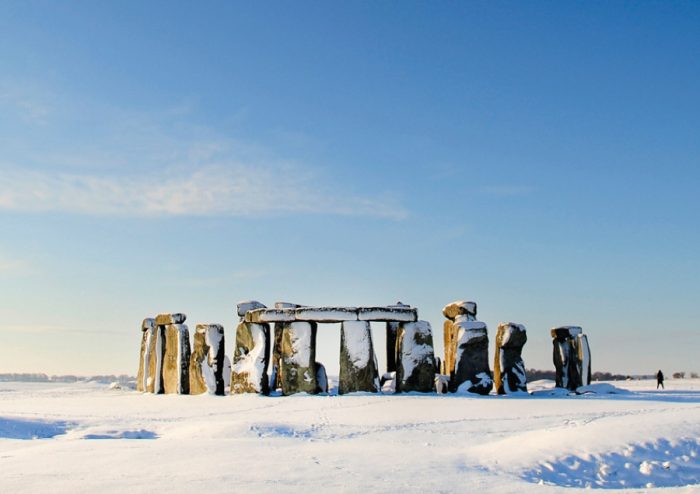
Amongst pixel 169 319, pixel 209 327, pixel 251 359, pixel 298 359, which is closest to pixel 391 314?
pixel 298 359

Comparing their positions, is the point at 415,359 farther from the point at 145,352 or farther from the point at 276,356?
the point at 145,352

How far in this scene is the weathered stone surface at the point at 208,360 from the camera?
1639 cm

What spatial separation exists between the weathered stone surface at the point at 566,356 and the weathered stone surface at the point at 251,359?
27.4ft

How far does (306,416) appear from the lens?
1115 cm

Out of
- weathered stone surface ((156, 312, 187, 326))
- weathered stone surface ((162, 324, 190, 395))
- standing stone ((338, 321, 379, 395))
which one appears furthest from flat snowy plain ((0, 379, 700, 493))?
weathered stone surface ((156, 312, 187, 326))

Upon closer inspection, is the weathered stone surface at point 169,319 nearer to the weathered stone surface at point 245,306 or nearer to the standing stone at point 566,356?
the weathered stone surface at point 245,306

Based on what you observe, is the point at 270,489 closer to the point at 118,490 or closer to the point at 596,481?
the point at 118,490

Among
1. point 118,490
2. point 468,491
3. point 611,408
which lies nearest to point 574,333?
point 611,408

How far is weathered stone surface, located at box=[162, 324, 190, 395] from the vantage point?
17.3 m

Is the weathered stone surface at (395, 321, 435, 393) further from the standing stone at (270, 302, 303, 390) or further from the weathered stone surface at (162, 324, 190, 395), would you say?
the weathered stone surface at (162, 324, 190, 395)

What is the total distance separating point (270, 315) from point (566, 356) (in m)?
8.69

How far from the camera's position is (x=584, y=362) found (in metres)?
19.5

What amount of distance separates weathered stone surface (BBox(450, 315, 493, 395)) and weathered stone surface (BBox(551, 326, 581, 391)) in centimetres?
494

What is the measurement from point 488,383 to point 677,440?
7.29 m
